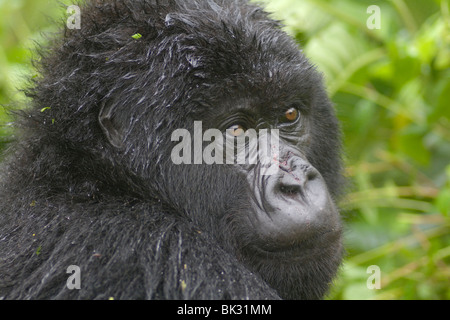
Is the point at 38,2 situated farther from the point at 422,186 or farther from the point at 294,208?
the point at 294,208

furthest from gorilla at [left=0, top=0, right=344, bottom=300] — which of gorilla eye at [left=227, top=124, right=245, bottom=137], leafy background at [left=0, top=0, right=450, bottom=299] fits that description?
leafy background at [left=0, top=0, right=450, bottom=299]

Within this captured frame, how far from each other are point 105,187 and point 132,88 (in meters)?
0.47

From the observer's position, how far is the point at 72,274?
207 centimetres

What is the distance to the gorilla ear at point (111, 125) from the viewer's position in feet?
7.95

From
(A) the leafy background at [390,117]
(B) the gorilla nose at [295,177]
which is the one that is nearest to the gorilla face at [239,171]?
(B) the gorilla nose at [295,177]

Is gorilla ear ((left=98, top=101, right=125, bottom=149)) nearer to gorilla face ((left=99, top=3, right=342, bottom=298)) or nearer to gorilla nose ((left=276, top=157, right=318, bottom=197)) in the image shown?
gorilla face ((left=99, top=3, right=342, bottom=298))

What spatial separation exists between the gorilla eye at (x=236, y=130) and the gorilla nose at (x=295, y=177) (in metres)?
0.26

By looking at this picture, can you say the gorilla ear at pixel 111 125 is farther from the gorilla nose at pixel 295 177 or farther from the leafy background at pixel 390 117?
the leafy background at pixel 390 117

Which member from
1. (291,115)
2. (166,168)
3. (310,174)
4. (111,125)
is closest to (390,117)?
(291,115)

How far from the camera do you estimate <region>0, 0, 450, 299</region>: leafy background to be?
396 cm

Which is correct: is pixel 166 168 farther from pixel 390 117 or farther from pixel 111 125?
pixel 390 117

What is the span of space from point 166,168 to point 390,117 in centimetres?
301

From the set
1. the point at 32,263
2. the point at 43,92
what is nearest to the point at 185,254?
the point at 32,263

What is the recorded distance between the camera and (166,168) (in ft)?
7.90
